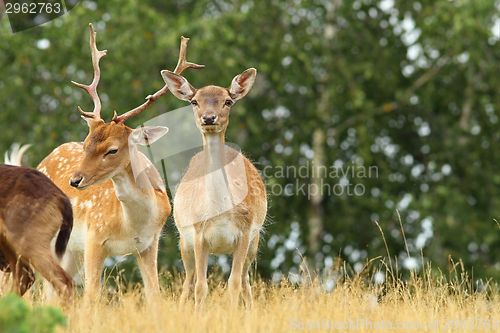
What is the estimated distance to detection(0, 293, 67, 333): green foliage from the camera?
313 centimetres

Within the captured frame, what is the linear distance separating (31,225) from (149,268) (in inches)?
64.6

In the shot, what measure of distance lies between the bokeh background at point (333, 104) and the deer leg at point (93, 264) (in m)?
5.07

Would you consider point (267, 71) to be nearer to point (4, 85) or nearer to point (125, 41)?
point (125, 41)

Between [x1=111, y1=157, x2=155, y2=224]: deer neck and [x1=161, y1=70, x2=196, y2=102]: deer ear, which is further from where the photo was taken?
[x1=161, y1=70, x2=196, y2=102]: deer ear

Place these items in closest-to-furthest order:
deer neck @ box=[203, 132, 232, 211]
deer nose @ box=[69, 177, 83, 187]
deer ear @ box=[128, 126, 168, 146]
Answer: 1. deer nose @ box=[69, 177, 83, 187]
2. deer neck @ box=[203, 132, 232, 211]
3. deer ear @ box=[128, 126, 168, 146]

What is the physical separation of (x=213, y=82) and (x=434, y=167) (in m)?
4.54

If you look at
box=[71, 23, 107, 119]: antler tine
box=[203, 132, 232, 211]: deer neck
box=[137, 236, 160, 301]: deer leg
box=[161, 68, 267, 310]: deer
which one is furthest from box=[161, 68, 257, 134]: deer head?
box=[137, 236, 160, 301]: deer leg

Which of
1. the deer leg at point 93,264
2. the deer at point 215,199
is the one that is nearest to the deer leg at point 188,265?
the deer at point 215,199

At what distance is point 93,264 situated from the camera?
605 centimetres

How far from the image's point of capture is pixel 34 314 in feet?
Answer: 10.8

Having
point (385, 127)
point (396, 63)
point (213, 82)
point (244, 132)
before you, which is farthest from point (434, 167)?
point (213, 82)

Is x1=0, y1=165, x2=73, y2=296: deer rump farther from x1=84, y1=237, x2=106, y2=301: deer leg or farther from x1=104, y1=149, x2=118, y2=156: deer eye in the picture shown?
x1=84, y1=237, x2=106, y2=301: deer leg

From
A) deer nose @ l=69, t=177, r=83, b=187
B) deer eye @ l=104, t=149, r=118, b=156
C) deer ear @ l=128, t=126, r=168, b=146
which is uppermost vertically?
deer ear @ l=128, t=126, r=168, b=146

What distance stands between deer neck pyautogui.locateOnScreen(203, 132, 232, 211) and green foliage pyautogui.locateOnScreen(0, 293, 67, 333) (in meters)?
2.62
